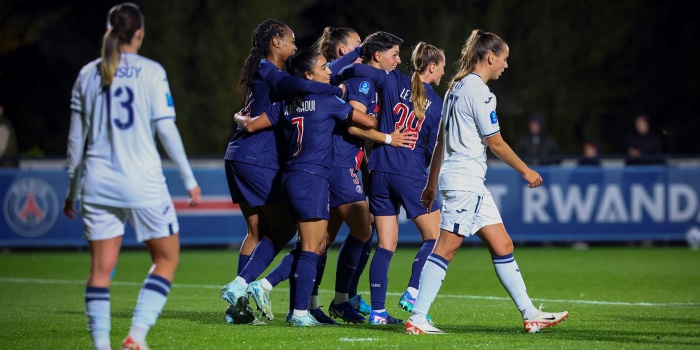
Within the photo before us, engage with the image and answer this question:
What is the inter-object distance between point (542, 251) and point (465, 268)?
341 cm

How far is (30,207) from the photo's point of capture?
17.8 m

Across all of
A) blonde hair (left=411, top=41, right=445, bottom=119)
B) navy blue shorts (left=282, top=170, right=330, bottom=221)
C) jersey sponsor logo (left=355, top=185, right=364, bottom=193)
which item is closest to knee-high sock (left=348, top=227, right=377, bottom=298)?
jersey sponsor logo (left=355, top=185, right=364, bottom=193)

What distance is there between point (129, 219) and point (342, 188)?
2534mm

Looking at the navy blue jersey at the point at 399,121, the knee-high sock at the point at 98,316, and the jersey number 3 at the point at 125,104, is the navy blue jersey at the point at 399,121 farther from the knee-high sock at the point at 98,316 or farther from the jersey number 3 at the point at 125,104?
the knee-high sock at the point at 98,316

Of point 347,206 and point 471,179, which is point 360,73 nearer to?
point 347,206

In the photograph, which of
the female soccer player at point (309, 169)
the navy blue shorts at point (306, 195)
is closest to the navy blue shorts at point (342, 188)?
the female soccer player at point (309, 169)

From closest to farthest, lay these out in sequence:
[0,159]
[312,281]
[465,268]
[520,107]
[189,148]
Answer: [312,281], [465,268], [0,159], [189,148], [520,107]

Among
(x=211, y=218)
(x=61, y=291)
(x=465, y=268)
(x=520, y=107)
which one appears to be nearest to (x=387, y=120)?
(x=61, y=291)

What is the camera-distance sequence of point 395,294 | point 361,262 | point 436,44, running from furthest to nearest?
point 436,44 → point 395,294 → point 361,262

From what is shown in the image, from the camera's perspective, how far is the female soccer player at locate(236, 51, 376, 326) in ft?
27.4

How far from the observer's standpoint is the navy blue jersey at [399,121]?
29.2 feet

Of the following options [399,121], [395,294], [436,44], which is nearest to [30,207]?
[395,294]

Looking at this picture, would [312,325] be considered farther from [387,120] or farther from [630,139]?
[630,139]

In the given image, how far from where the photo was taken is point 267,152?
9000 millimetres
